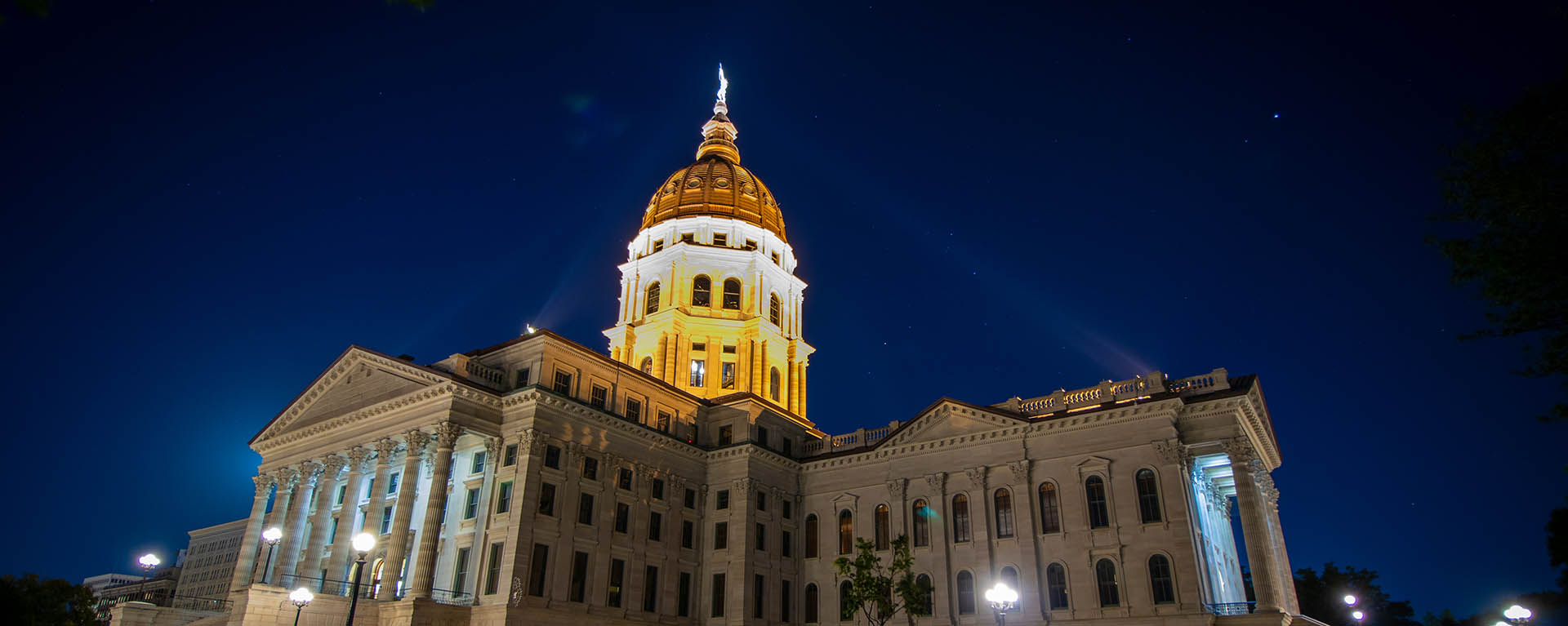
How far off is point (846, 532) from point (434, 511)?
2273 cm

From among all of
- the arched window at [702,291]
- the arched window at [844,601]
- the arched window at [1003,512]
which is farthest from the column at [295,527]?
the arched window at [1003,512]

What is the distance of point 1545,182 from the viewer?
1783 cm

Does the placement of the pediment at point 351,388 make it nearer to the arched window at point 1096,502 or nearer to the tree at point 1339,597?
the arched window at point 1096,502

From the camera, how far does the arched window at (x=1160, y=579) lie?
40.3 m

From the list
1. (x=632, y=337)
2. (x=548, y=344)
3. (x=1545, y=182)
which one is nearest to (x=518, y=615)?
(x=548, y=344)

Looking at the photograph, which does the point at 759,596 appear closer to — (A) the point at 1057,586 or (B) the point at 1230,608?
(A) the point at 1057,586

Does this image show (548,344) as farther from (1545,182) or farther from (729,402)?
(1545,182)

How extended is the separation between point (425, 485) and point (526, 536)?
316 inches

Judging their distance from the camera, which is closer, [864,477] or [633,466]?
[633,466]

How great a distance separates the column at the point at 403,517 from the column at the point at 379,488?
80 centimetres

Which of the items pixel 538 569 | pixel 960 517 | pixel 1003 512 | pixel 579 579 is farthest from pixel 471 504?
pixel 1003 512

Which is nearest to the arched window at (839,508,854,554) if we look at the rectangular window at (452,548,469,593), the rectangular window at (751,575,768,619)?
the rectangular window at (751,575,768,619)

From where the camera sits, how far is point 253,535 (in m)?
48.1

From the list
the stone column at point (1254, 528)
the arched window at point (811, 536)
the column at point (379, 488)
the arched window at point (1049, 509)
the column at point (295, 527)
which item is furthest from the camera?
the arched window at point (811, 536)
